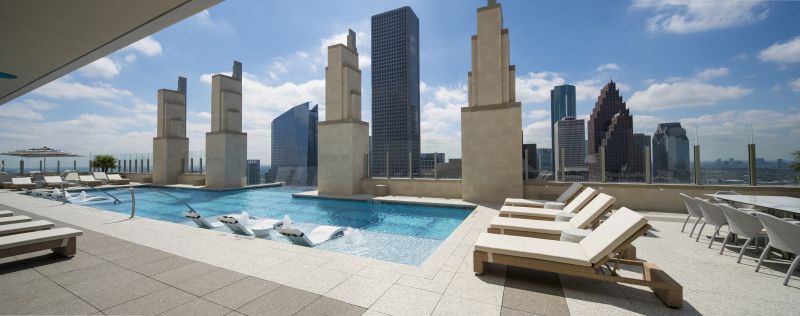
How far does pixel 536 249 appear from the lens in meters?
3.18

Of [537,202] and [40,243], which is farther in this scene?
[537,202]

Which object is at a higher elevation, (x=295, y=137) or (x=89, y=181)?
(x=295, y=137)

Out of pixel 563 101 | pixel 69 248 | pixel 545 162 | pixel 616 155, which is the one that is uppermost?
pixel 563 101

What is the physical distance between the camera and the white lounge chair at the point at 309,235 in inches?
230

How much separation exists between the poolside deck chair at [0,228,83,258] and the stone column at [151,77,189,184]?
18.8m

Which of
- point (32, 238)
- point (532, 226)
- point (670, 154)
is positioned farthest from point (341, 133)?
point (670, 154)

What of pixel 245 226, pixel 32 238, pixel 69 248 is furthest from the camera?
pixel 245 226

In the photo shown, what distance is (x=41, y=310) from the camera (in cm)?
268

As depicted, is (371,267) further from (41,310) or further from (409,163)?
(409,163)

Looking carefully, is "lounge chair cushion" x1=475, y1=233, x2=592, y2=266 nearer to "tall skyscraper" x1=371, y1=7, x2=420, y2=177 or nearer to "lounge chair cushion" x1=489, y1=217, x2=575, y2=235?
"lounge chair cushion" x1=489, y1=217, x2=575, y2=235

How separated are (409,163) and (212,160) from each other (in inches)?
510

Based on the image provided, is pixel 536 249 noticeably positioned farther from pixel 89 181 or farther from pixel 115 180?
pixel 115 180

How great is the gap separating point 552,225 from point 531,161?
6.39 metres

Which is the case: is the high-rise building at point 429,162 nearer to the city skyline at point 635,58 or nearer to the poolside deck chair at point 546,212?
the city skyline at point 635,58
